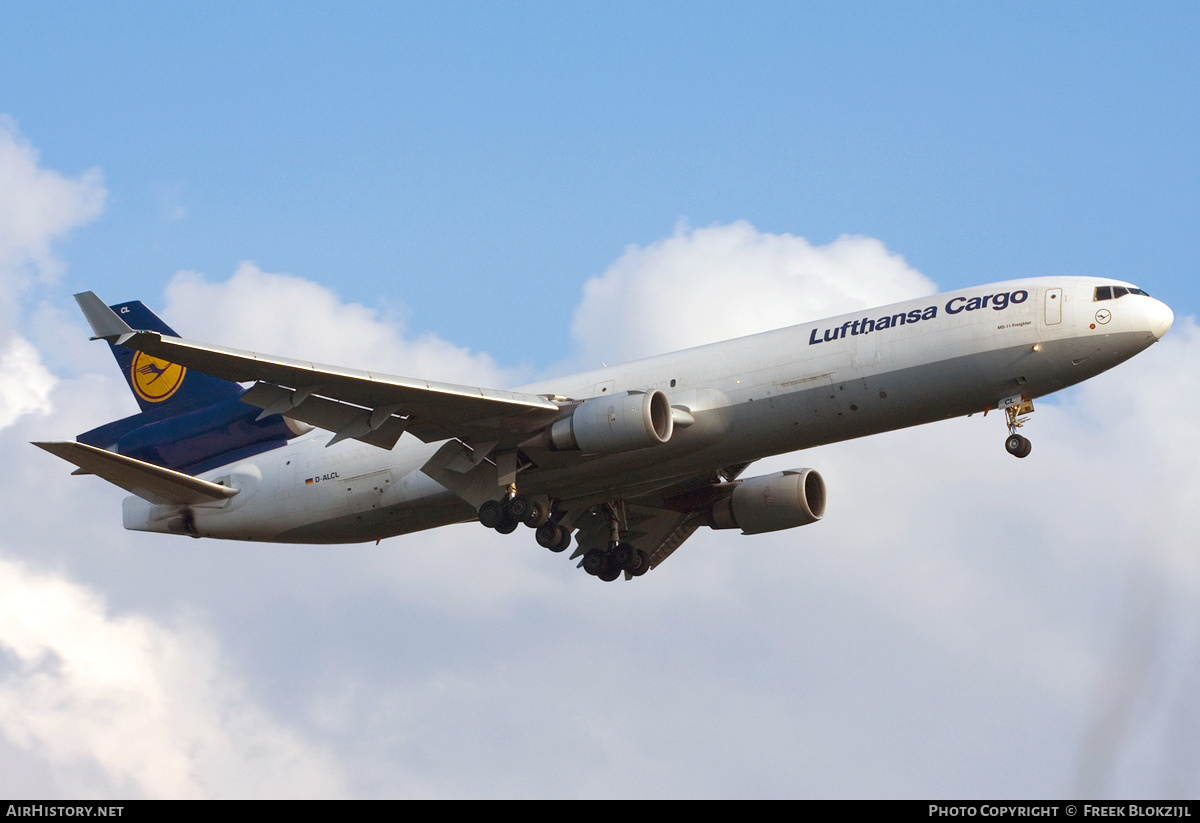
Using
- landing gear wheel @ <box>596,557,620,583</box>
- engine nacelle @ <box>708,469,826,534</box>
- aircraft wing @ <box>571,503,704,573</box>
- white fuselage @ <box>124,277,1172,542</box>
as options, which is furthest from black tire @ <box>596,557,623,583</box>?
white fuselage @ <box>124,277,1172,542</box>

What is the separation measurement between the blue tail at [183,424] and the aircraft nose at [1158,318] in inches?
964

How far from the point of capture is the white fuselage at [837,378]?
3644 centimetres

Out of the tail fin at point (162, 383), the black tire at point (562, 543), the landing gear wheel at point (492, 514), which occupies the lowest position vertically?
the landing gear wheel at point (492, 514)

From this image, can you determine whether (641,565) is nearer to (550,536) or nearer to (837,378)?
(550,536)

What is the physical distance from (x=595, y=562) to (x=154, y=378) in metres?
15.5

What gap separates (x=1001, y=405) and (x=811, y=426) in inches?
190

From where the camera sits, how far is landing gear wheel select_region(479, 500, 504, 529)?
39.9 meters

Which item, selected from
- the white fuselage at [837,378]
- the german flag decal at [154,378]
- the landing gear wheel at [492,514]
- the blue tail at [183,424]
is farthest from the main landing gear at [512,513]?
the german flag decal at [154,378]

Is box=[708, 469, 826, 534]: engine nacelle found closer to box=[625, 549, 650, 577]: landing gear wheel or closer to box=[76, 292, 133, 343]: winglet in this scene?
box=[625, 549, 650, 577]: landing gear wheel

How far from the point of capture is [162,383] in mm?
46875

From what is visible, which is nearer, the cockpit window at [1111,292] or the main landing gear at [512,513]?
the cockpit window at [1111,292]

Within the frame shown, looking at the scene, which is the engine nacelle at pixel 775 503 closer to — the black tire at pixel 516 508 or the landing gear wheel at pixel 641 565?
the landing gear wheel at pixel 641 565
